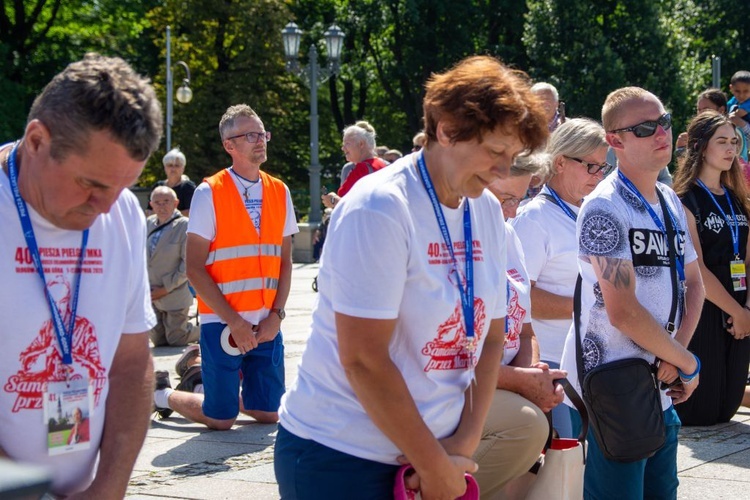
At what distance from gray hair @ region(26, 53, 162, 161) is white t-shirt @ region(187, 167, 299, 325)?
4574 mm

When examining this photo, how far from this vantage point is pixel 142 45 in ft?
152

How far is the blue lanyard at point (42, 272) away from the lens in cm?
264

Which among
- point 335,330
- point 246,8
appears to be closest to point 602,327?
point 335,330

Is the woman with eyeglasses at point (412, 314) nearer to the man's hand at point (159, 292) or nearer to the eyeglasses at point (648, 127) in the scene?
the eyeglasses at point (648, 127)

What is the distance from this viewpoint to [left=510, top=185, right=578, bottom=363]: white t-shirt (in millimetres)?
5242

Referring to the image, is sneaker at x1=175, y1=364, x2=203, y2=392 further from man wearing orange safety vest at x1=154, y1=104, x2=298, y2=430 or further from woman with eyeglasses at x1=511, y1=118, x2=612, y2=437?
woman with eyeglasses at x1=511, y1=118, x2=612, y2=437

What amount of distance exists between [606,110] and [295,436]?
217cm

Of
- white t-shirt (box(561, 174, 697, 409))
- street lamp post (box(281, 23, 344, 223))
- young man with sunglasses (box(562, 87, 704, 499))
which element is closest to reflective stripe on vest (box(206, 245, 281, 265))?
young man with sunglasses (box(562, 87, 704, 499))

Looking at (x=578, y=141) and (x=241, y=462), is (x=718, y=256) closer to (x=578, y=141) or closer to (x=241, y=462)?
(x=578, y=141)

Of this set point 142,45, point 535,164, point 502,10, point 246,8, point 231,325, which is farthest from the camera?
point 142,45

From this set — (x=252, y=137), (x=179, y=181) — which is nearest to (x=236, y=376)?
(x=252, y=137)

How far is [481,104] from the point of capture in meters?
2.92

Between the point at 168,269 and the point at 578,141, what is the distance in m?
7.50

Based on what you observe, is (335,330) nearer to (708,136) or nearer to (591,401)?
(591,401)
